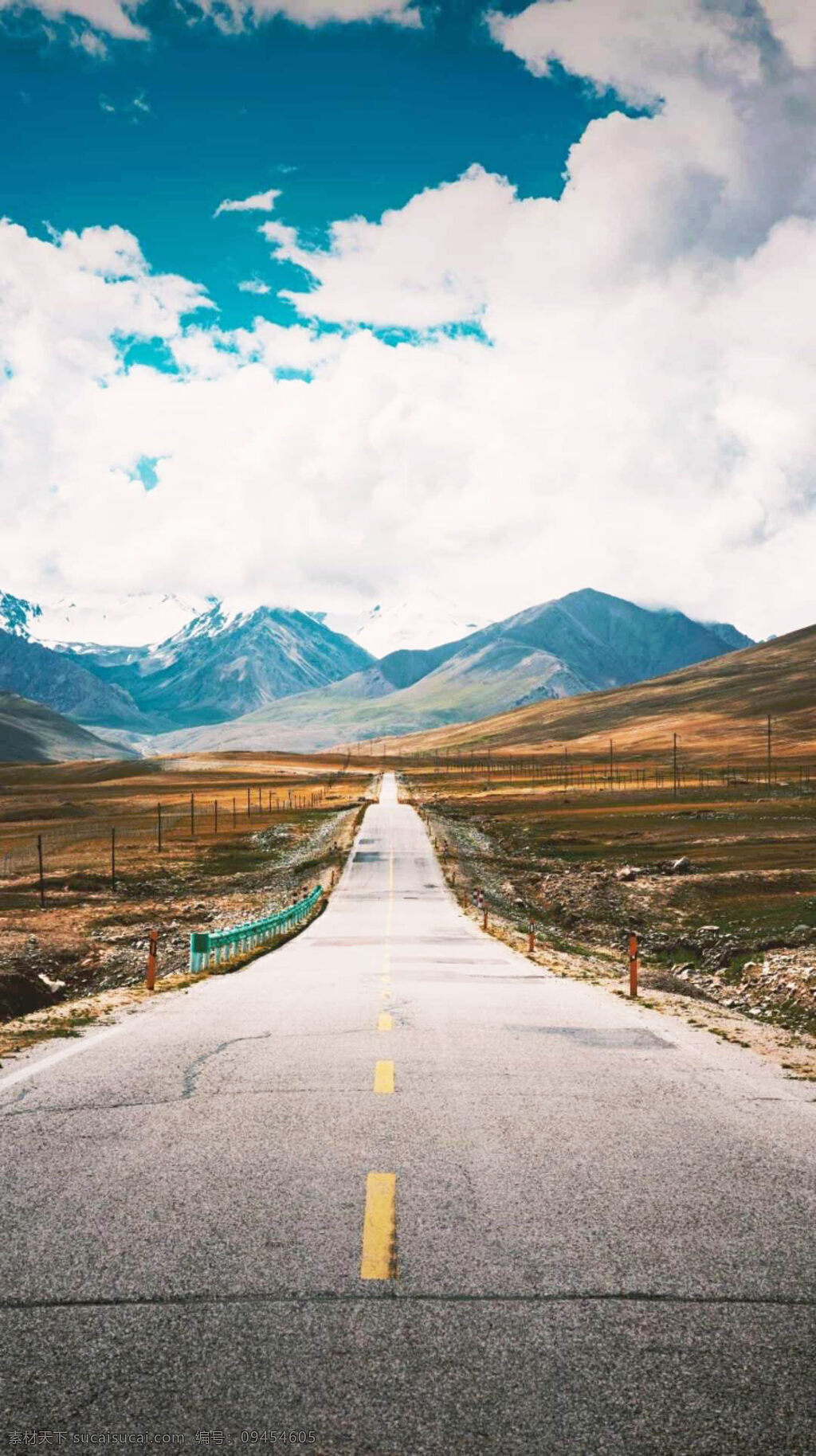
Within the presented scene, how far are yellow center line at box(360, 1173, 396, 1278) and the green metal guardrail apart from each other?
62.4ft

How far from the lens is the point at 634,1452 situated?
160 inches

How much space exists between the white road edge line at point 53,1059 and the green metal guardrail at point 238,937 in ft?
37.1

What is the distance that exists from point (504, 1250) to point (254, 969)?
20969mm

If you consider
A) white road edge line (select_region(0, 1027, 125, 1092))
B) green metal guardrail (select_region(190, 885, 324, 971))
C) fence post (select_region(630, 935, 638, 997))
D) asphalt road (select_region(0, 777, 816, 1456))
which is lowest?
green metal guardrail (select_region(190, 885, 324, 971))

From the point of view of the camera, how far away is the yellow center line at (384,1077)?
997cm

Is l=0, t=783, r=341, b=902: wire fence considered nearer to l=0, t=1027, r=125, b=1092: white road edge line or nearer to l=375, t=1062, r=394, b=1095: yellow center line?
l=0, t=1027, r=125, b=1092: white road edge line

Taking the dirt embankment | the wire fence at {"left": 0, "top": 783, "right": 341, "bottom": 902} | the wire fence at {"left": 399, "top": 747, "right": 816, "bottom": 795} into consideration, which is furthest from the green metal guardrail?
the wire fence at {"left": 399, "top": 747, "right": 816, "bottom": 795}

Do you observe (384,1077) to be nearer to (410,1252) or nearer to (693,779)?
(410,1252)

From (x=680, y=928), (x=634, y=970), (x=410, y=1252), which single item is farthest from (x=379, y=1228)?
(x=680, y=928)

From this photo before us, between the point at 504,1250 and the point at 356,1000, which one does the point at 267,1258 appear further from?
the point at 356,1000

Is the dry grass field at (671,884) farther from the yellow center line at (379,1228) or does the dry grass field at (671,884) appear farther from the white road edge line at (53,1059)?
the yellow center line at (379,1228)

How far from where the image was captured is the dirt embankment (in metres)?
21.9

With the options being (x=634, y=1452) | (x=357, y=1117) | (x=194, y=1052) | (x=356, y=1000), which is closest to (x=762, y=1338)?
(x=634, y=1452)

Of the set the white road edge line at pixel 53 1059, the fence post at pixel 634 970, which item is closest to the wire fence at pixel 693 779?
the fence post at pixel 634 970
